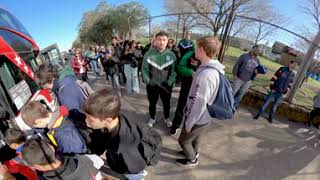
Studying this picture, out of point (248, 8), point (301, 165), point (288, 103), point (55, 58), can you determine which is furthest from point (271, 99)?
point (248, 8)

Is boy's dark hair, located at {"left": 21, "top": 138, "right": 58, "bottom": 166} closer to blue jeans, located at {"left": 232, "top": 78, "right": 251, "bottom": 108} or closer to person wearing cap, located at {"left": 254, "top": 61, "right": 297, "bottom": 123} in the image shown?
blue jeans, located at {"left": 232, "top": 78, "right": 251, "bottom": 108}

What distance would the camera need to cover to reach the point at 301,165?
3.26m

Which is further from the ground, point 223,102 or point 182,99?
point 223,102

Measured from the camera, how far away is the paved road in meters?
2.96

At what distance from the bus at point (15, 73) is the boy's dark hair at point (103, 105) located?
1.10 metres

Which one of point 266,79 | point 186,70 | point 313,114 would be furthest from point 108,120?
point 266,79

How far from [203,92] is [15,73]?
2758 millimetres

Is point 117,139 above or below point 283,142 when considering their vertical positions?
above

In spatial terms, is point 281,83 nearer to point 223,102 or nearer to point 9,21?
point 223,102

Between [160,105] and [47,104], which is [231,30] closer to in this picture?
[160,105]

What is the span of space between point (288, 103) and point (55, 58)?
5.82 meters

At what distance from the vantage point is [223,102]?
2.30 metres

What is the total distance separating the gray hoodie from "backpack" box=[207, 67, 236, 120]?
45 mm

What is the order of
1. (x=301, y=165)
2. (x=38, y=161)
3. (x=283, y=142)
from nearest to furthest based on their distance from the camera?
(x=38, y=161), (x=301, y=165), (x=283, y=142)
